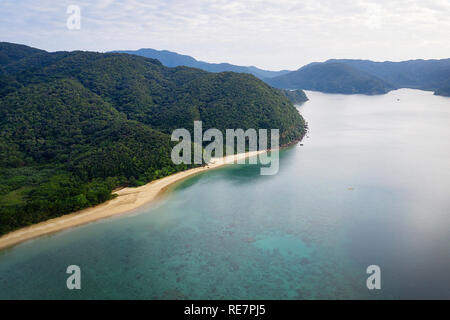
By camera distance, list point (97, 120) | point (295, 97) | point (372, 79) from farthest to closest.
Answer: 1. point (372, 79)
2. point (295, 97)
3. point (97, 120)

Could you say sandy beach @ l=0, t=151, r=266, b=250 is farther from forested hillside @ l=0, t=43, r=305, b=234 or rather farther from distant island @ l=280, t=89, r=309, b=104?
distant island @ l=280, t=89, r=309, b=104

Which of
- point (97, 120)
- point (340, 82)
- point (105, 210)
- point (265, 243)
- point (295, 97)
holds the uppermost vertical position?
point (340, 82)

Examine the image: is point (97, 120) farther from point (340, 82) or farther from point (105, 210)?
point (340, 82)

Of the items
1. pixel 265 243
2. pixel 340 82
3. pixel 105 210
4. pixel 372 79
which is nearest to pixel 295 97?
pixel 340 82

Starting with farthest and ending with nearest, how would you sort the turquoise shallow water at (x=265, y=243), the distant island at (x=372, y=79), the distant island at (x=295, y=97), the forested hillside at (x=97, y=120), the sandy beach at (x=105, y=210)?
1. the distant island at (x=372, y=79)
2. the distant island at (x=295, y=97)
3. the forested hillside at (x=97, y=120)
4. the sandy beach at (x=105, y=210)
5. the turquoise shallow water at (x=265, y=243)

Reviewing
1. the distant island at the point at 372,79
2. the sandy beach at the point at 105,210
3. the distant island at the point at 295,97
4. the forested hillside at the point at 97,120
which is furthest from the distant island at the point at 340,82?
the sandy beach at the point at 105,210

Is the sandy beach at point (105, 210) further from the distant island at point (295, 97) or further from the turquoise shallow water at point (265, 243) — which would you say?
the distant island at point (295, 97)

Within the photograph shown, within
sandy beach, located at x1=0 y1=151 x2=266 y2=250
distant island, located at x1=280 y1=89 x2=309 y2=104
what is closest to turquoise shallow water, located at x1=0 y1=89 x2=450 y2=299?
sandy beach, located at x1=0 y1=151 x2=266 y2=250
